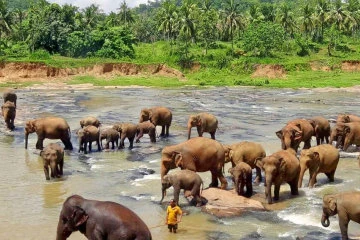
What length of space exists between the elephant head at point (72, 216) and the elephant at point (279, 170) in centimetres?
633

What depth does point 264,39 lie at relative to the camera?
210 feet

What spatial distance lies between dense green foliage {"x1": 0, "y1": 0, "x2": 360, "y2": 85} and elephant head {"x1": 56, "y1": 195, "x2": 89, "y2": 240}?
48.9m

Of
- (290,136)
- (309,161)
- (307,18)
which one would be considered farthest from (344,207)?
(307,18)

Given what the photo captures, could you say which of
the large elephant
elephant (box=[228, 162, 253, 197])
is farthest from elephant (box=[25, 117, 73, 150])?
elephant (box=[228, 162, 253, 197])

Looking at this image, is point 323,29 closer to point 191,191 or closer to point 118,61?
point 118,61

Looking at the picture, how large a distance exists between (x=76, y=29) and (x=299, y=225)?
190 ft

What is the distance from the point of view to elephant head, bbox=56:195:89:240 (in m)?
6.32

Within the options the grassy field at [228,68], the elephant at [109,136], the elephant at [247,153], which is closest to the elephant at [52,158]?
the elephant at [109,136]

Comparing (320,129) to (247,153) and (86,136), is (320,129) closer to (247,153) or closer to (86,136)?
(247,153)

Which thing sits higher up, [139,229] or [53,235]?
[139,229]

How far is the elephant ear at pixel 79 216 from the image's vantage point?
6.31 meters

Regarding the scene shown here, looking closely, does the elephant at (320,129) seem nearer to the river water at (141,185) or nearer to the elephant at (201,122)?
the river water at (141,185)

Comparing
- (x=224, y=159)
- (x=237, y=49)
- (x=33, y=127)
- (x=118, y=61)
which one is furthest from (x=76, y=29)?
(x=224, y=159)

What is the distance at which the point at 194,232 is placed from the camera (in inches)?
410
